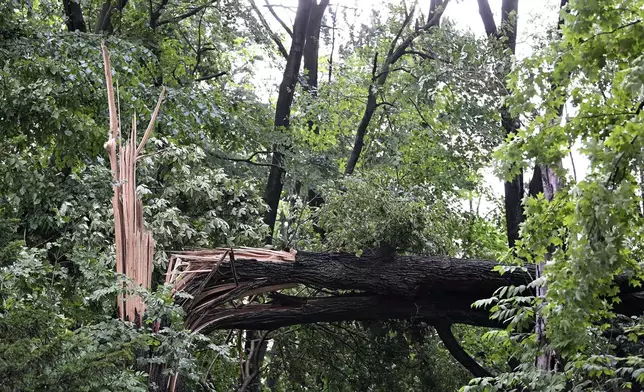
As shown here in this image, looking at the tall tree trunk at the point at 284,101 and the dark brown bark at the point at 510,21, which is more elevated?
the dark brown bark at the point at 510,21

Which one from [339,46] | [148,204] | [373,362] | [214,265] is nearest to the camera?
[214,265]

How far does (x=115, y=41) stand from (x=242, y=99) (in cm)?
386

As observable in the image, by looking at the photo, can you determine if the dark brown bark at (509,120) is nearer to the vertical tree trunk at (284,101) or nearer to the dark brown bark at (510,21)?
the dark brown bark at (510,21)

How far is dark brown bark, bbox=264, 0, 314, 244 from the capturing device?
40.0 feet

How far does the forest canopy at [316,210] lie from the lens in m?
5.43

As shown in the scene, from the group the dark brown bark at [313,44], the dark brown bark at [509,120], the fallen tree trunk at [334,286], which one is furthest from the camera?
the dark brown bark at [313,44]

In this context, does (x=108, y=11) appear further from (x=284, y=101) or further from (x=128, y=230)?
(x=128, y=230)

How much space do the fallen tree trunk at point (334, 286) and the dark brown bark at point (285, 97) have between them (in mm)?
2886

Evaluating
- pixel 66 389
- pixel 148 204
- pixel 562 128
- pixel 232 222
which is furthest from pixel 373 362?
pixel 66 389

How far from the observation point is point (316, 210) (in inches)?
405

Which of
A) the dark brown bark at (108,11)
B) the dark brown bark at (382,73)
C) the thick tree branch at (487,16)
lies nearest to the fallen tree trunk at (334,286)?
the dark brown bark at (382,73)

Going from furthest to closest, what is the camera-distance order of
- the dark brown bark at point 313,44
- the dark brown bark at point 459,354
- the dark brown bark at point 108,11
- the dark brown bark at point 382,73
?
the dark brown bark at point 313,44, the dark brown bark at point 382,73, the dark brown bark at point 108,11, the dark brown bark at point 459,354

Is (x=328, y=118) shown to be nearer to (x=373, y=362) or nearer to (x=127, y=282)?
(x=373, y=362)

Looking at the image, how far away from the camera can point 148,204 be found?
9266mm
